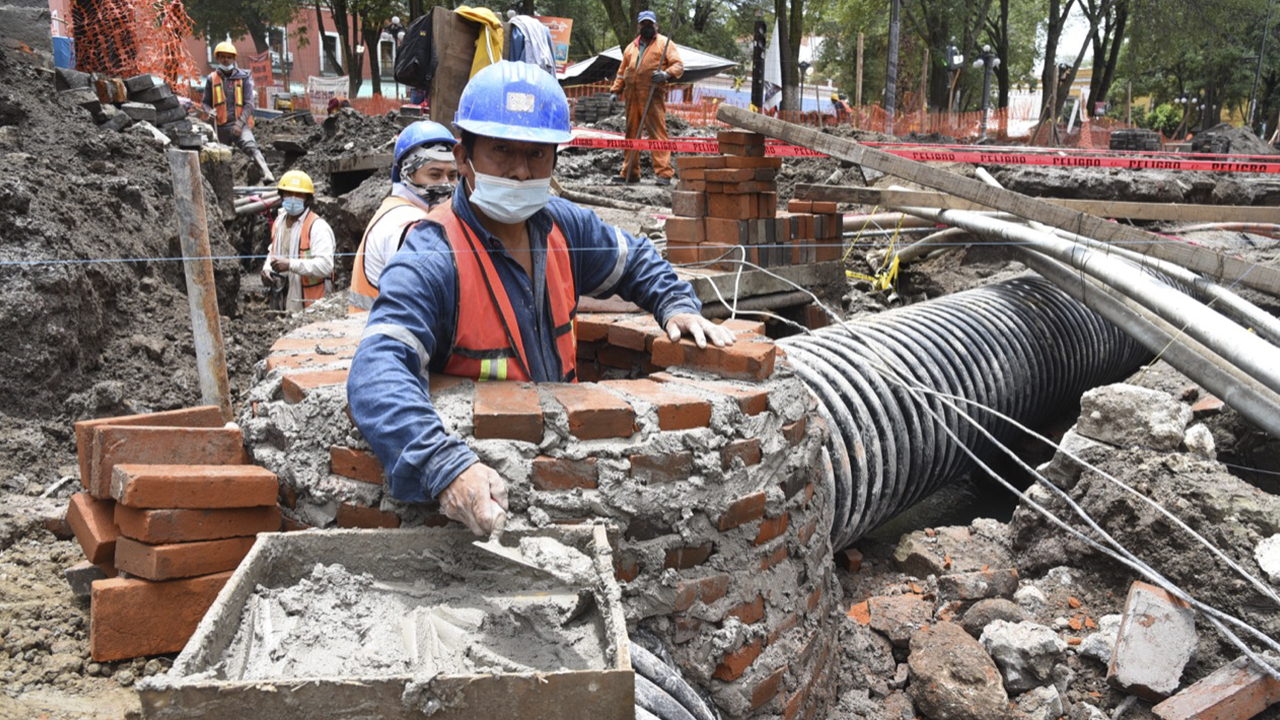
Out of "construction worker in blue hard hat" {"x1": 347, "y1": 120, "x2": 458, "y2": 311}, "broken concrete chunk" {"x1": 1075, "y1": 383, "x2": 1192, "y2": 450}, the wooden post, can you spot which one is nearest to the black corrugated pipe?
"broken concrete chunk" {"x1": 1075, "y1": 383, "x2": 1192, "y2": 450}

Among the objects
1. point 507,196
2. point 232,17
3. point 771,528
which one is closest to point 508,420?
point 507,196

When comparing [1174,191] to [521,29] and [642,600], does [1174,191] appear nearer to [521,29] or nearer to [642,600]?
[521,29]

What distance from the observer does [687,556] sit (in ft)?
8.15

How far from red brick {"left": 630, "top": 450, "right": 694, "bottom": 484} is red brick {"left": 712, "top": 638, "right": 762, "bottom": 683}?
52 centimetres

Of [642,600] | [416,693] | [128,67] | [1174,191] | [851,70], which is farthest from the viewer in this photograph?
[851,70]

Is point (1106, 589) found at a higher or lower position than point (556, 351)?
lower

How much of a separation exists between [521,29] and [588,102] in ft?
40.3

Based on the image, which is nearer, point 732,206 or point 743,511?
point 743,511

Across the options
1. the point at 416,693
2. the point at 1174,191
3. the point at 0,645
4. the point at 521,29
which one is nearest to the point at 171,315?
the point at 521,29

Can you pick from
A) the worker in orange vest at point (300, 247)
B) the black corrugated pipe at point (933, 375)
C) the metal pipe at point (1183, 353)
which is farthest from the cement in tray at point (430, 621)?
the worker in orange vest at point (300, 247)

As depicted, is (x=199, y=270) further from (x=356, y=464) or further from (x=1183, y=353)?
(x=1183, y=353)

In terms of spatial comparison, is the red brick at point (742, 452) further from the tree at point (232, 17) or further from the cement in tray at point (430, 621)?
the tree at point (232, 17)

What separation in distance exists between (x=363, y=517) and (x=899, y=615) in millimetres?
2235

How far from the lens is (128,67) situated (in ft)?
40.3
